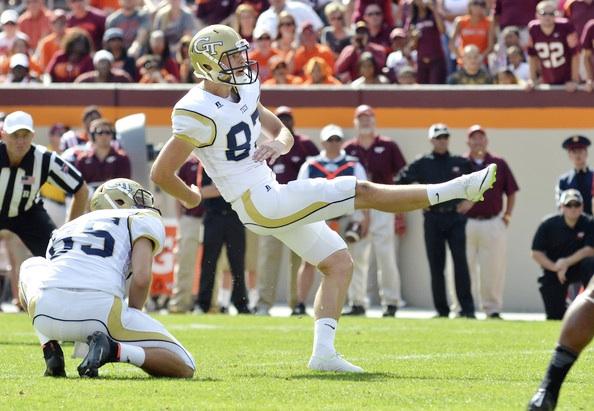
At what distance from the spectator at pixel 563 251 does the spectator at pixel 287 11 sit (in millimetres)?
5037

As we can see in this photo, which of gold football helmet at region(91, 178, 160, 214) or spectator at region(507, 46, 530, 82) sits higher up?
spectator at region(507, 46, 530, 82)

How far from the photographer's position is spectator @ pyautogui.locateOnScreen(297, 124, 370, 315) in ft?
46.8

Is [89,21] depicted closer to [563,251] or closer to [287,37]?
[287,37]

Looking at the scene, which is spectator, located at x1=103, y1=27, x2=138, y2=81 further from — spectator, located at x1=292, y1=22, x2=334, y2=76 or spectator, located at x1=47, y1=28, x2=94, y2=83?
spectator, located at x1=292, y1=22, x2=334, y2=76

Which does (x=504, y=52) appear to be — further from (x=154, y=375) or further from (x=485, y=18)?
(x=154, y=375)

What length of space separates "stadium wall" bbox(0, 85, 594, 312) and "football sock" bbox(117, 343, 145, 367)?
9.11m

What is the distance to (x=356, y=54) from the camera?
1697cm

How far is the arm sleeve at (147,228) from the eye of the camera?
7.43 metres

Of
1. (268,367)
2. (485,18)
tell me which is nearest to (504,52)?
(485,18)

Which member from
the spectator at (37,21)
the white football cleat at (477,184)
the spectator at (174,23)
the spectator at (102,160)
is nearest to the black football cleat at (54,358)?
the white football cleat at (477,184)

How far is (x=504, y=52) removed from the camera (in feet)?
54.0

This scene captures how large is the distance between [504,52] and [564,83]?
988mm

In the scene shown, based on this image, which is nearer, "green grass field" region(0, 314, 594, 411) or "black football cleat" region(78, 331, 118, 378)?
"green grass field" region(0, 314, 594, 411)

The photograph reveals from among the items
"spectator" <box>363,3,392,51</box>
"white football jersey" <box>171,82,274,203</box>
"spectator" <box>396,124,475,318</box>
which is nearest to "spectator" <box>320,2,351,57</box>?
"spectator" <box>363,3,392,51</box>
